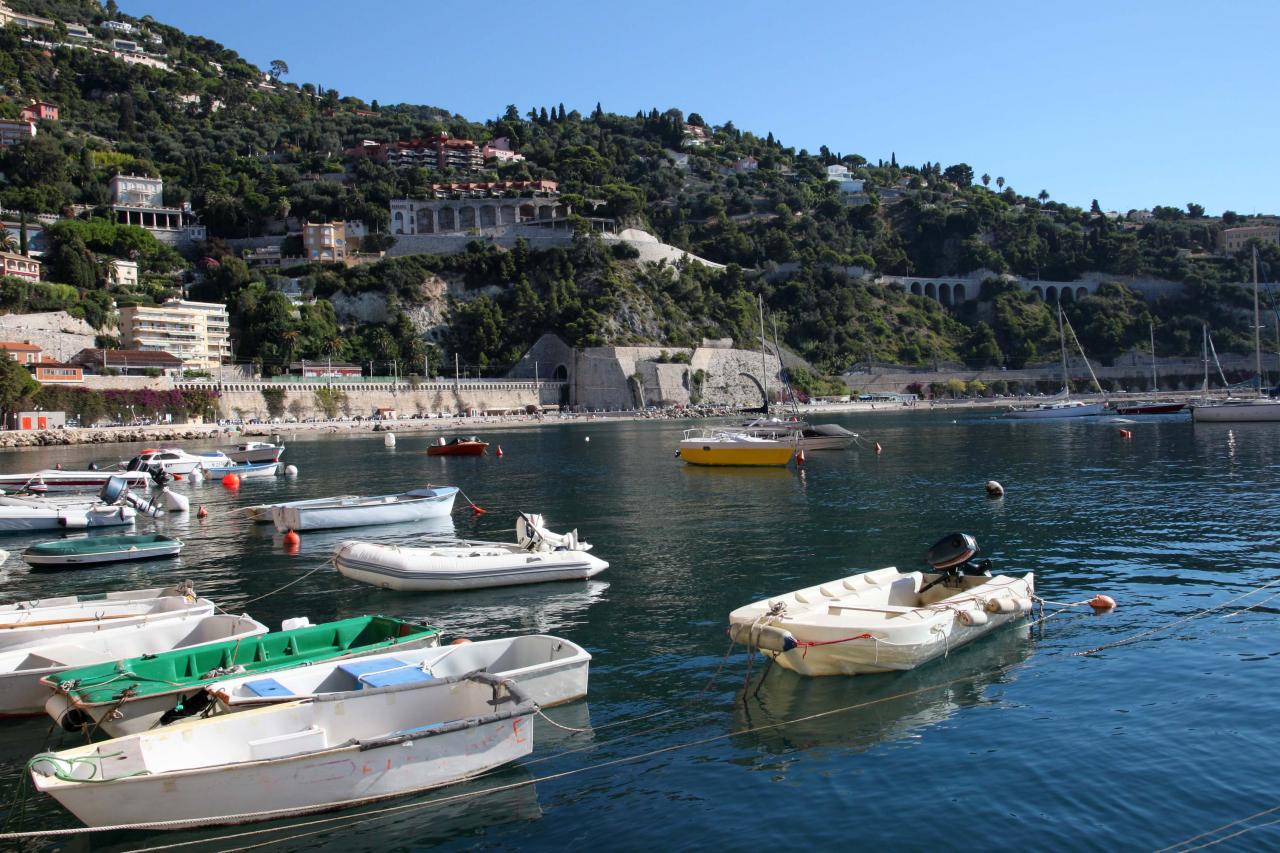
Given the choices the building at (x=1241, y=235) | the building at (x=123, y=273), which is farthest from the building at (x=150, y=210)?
the building at (x=1241, y=235)

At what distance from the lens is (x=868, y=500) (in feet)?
109

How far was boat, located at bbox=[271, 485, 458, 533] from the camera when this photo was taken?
1154 inches

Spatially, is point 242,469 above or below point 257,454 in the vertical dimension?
below

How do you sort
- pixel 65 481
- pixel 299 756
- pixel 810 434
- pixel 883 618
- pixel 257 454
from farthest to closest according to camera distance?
pixel 810 434, pixel 257 454, pixel 65 481, pixel 883 618, pixel 299 756

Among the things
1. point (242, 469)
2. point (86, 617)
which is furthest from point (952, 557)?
point (242, 469)

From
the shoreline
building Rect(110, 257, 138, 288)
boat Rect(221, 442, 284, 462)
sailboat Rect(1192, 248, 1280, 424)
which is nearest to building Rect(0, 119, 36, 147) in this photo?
building Rect(110, 257, 138, 288)

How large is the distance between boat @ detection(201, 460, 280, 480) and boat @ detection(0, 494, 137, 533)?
14.7 m

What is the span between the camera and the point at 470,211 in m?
136

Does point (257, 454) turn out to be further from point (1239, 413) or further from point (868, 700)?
point (1239, 413)

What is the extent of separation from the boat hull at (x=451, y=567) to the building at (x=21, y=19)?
199529mm

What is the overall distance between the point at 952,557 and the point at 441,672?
353 inches

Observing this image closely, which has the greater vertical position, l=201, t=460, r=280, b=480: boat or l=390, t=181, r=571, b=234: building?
l=390, t=181, r=571, b=234: building

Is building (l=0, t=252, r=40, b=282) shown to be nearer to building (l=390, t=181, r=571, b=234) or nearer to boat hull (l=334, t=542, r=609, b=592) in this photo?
building (l=390, t=181, r=571, b=234)

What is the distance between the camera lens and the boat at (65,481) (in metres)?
38.8
